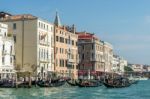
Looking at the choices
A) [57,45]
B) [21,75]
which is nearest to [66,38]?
[57,45]

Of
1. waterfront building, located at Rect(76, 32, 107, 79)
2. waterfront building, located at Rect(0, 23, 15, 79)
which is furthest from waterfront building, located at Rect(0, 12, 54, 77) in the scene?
waterfront building, located at Rect(76, 32, 107, 79)

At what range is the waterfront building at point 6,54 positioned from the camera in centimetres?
4394

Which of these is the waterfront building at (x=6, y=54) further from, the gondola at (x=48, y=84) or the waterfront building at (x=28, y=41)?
the gondola at (x=48, y=84)

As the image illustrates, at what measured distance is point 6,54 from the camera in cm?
4466

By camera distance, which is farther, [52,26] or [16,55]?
[52,26]

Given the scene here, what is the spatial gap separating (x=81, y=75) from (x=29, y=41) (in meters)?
18.0

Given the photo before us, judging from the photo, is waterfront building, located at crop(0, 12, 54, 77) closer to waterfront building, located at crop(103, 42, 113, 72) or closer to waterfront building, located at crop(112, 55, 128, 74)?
waterfront building, located at crop(103, 42, 113, 72)

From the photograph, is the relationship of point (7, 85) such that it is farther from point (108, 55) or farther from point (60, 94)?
point (108, 55)

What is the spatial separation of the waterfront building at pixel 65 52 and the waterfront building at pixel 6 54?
9.24 m

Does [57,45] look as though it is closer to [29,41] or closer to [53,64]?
[53,64]

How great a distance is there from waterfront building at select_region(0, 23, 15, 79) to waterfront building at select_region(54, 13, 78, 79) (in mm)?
9240

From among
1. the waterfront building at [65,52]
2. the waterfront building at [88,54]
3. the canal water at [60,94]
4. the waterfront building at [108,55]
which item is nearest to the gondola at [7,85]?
the canal water at [60,94]

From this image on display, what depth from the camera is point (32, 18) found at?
49656mm

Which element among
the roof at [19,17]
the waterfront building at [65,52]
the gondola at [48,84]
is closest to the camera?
the gondola at [48,84]
